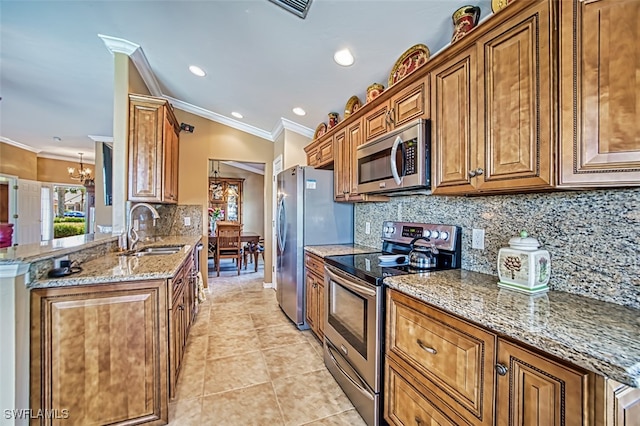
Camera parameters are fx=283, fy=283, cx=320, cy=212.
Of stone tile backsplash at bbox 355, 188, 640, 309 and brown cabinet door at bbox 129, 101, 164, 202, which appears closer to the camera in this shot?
stone tile backsplash at bbox 355, 188, 640, 309

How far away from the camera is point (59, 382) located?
149cm

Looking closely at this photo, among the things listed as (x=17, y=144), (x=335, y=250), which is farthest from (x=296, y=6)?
(x=17, y=144)

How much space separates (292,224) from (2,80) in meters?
4.10

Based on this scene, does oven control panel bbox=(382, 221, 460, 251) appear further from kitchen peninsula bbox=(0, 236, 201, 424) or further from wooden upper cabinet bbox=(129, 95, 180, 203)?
wooden upper cabinet bbox=(129, 95, 180, 203)

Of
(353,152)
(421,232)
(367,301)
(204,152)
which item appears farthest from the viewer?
(204,152)

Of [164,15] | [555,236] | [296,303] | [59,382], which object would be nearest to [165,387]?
[59,382]

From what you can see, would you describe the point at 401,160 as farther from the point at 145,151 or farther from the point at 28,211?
the point at 28,211

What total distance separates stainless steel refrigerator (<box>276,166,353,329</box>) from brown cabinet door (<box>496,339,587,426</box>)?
224cm

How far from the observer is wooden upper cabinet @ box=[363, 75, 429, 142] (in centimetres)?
169

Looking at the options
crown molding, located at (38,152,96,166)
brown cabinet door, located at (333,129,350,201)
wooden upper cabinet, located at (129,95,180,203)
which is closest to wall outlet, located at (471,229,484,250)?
brown cabinet door, located at (333,129,350,201)

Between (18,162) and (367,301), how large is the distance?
8327 millimetres

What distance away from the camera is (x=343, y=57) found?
2.27 metres

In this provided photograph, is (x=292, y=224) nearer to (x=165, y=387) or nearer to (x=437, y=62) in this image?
(x=165, y=387)

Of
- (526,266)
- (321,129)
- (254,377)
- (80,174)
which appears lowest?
(254,377)
